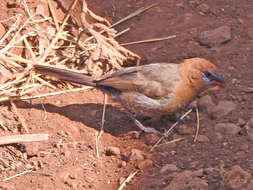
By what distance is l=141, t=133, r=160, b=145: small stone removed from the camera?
5.38 meters

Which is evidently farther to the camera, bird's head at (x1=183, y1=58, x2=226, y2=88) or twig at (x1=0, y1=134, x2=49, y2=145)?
bird's head at (x1=183, y1=58, x2=226, y2=88)

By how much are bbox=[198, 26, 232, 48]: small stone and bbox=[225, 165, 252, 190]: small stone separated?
232 centimetres

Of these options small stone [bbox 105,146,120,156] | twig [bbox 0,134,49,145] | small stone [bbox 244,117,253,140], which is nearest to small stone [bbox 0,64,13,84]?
twig [bbox 0,134,49,145]

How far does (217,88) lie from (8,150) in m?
2.73

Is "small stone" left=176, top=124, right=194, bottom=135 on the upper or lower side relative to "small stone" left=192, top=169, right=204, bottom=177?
lower

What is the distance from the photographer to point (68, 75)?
5.80 meters

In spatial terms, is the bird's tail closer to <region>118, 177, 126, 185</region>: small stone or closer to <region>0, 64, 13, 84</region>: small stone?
<region>0, 64, 13, 84</region>: small stone

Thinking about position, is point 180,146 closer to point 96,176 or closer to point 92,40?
point 96,176

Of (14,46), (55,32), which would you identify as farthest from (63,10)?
(14,46)

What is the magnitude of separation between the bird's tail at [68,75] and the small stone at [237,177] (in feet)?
7.10

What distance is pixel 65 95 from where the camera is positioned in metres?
6.08

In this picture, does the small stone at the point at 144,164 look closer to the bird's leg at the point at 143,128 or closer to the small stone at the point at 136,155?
the small stone at the point at 136,155

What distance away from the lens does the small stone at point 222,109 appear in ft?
17.8

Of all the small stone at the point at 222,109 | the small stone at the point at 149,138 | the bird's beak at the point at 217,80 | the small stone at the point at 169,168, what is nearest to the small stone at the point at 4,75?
the small stone at the point at 149,138
